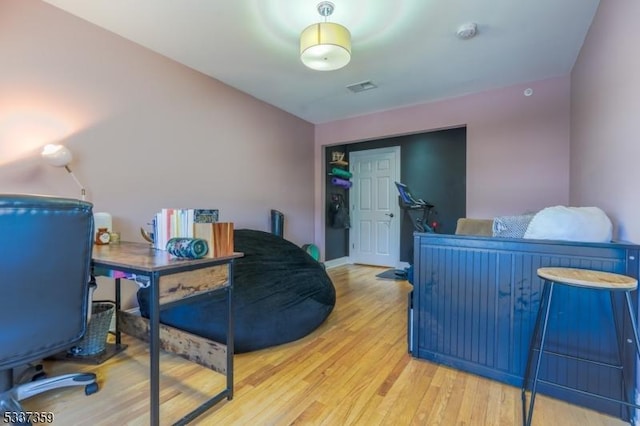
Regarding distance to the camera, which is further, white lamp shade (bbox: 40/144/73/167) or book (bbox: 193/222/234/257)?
white lamp shade (bbox: 40/144/73/167)

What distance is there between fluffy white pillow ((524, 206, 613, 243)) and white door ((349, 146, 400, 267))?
3.63 meters

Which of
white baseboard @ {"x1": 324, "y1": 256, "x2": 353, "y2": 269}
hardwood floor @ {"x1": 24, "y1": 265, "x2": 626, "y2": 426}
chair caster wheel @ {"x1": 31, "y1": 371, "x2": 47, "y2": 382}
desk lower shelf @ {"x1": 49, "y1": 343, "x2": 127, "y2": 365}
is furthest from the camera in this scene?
white baseboard @ {"x1": 324, "y1": 256, "x2": 353, "y2": 269}

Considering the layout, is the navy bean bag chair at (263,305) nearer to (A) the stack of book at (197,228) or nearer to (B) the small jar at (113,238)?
(A) the stack of book at (197,228)

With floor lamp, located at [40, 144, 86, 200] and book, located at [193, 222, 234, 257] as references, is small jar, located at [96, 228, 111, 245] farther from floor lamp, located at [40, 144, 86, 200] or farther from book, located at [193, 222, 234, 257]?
book, located at [193, 222, 234, 257]

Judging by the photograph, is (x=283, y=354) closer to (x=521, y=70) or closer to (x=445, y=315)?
(x=445, y=315)

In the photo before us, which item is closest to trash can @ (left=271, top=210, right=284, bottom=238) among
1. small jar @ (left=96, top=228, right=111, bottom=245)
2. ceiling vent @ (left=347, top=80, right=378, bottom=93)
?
ceiling vent @ (left=347, top=80, right=378, bottom=93)

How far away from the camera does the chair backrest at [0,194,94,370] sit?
105 centimetres

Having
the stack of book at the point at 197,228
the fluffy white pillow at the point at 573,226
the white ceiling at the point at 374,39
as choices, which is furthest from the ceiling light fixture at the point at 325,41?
the fluffy white pillow at the point at 573,226

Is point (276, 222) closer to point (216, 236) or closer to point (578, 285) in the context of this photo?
point (216, 236)

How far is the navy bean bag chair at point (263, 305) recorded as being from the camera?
6.85 feet

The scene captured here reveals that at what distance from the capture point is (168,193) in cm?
300

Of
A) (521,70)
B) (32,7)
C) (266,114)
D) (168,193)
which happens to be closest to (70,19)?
(32,7)

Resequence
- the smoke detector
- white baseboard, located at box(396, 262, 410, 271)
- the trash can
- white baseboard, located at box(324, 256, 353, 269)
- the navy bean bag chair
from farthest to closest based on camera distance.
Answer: white baseboard, located at box(324, 256, 353, 269) < white baseboard, located at box(396, 262, 410, 271) < the trash can < the smoke detector < the navy bean bag chair

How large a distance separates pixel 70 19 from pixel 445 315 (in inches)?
142
